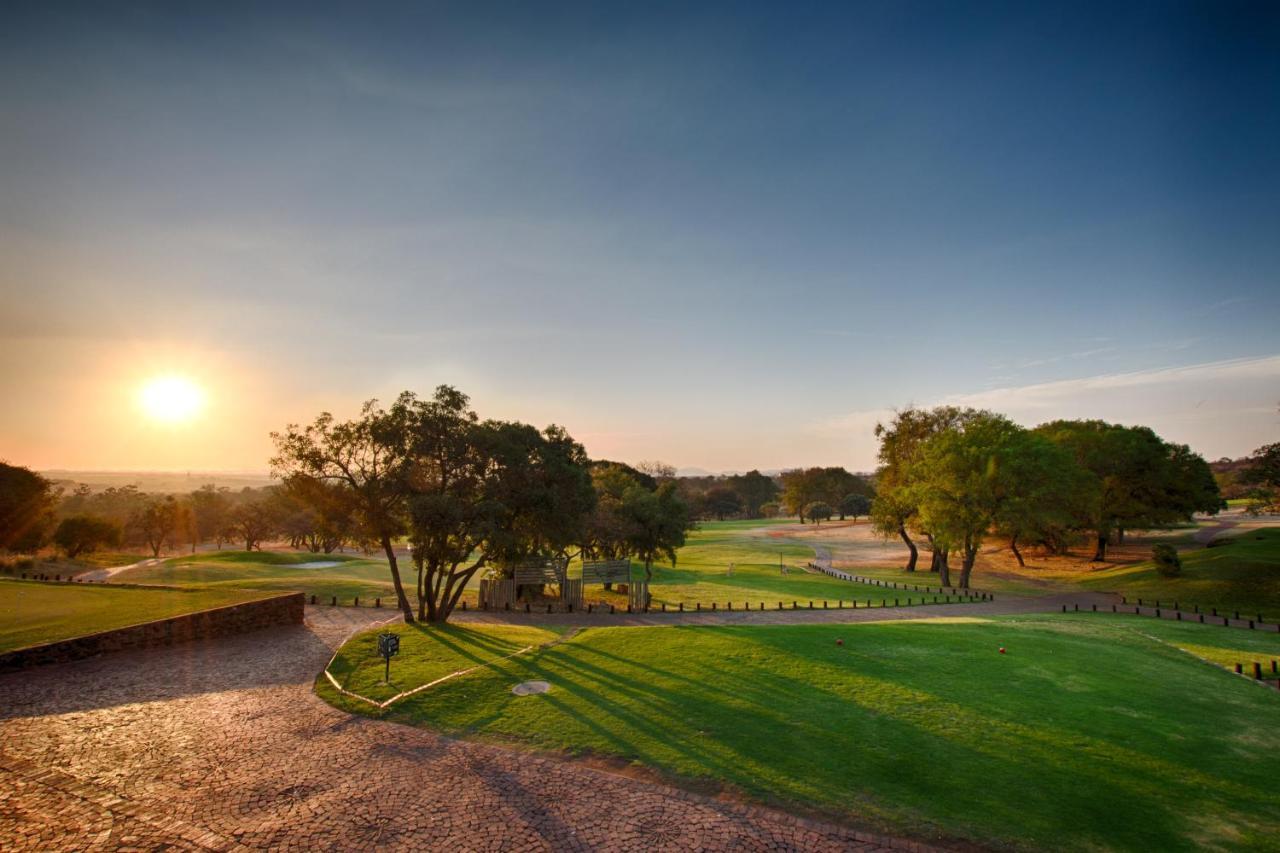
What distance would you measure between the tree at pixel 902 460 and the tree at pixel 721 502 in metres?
91.4

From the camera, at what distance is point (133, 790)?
483 inches

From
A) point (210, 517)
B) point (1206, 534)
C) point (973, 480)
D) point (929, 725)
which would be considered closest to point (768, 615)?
point (929, 725)

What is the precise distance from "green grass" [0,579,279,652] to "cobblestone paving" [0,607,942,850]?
4.97 meters

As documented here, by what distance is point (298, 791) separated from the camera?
40.3ft

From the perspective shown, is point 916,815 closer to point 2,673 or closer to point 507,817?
point 507,817

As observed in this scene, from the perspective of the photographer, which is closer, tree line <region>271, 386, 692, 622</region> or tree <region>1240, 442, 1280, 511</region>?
tree line <region>271, 386, 692, 622</region>

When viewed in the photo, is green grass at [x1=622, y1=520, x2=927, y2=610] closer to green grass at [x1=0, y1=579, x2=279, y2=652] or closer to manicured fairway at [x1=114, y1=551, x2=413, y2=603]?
manicured fairway at [x1=114, y1=551, x2=413, y2=603]

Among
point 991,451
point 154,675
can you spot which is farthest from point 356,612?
point 991,451

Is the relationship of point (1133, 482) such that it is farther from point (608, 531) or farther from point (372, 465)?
point (372, 465)

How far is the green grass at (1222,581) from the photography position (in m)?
38.1

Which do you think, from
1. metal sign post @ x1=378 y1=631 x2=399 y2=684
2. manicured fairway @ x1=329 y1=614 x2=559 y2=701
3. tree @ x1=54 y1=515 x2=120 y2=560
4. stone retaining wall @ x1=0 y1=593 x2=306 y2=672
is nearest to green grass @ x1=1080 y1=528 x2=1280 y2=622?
manicured fairway @ x1=329 y1=614 x2=559 y2=701

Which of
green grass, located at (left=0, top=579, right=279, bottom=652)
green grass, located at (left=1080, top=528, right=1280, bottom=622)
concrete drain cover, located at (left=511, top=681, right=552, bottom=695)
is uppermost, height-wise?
green grass, located at (left=0, top=579, right=279, bottom=652)

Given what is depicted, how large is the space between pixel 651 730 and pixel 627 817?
381cm

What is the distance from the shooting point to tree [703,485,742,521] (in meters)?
158
